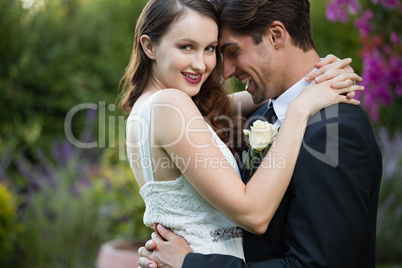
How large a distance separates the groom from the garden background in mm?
1662

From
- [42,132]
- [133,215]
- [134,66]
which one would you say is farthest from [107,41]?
[134,66]

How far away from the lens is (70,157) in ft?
21.1

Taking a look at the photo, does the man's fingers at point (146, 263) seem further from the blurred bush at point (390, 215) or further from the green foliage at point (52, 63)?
the green foliage at point (52, 63)

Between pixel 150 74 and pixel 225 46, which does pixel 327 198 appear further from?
pixel 150 74

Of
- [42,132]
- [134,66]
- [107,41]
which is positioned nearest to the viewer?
[134,66]

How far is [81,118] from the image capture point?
8516mm

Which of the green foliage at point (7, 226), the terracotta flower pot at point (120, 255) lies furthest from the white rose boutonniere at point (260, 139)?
the green foliage at point (7, 226)

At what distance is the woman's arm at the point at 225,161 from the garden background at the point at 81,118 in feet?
5.60

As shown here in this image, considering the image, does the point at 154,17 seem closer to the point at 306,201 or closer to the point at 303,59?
the point at 303,59

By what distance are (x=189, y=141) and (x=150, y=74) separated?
674mm

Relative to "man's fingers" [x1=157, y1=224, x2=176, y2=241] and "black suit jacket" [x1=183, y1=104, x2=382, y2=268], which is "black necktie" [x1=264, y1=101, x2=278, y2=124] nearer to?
"black suit jacket" [x1=183, y1=104, x2=382, y2=268]

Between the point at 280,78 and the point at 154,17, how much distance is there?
0.78 m

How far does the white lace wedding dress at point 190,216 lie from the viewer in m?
2.45

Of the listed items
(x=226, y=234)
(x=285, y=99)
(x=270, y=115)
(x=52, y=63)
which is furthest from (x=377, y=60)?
(x=52, y=63)
